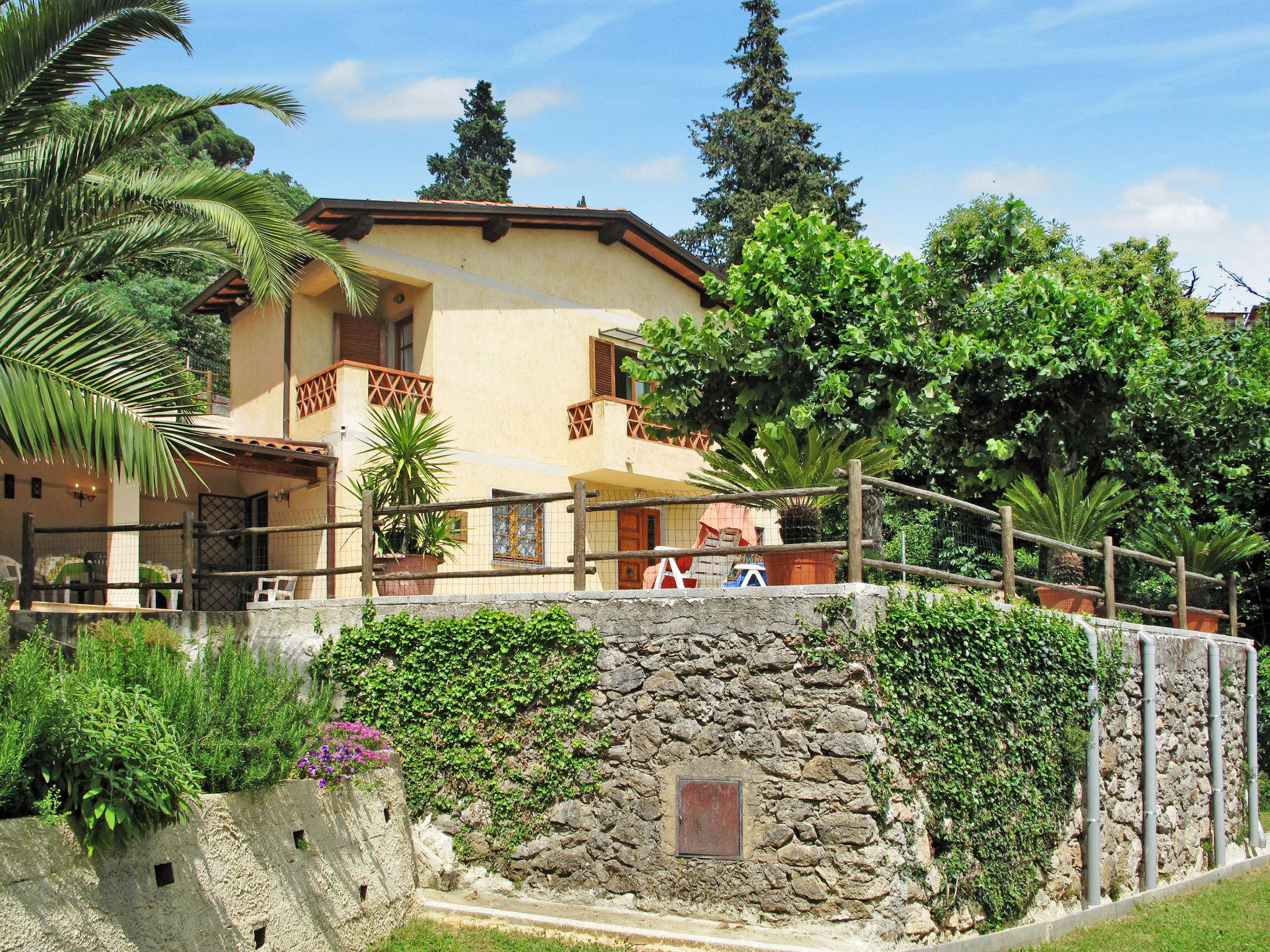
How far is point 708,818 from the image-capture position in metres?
9.77

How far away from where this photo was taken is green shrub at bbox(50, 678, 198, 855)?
22.6ft

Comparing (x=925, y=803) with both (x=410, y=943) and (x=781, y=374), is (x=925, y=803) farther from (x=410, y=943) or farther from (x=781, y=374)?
(x=781, y=374)

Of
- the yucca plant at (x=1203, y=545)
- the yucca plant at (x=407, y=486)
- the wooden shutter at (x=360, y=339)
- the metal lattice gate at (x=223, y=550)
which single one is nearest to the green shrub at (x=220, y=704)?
the yucca plant at (x=407, y=486)

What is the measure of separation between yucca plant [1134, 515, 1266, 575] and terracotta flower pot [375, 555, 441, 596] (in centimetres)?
1070

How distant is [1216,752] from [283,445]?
12.1 m

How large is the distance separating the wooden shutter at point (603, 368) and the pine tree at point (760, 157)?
13813mm

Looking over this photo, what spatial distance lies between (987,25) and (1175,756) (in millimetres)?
8643

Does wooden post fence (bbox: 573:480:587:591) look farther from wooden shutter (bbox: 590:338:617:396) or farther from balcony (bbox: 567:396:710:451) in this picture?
wooden shutter (bbox: 590:338:617:396)

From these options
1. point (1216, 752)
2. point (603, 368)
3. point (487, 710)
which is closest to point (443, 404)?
point (603, 368)

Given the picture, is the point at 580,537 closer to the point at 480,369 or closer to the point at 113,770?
the point at 113,770

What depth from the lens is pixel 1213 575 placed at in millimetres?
17656

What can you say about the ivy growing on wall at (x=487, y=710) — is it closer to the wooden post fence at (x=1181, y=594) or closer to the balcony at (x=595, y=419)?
the balcony at (x=595, y=419)

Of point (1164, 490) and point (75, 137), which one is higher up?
point (75, 137)

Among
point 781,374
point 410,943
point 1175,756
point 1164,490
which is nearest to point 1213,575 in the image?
point 1164,490
